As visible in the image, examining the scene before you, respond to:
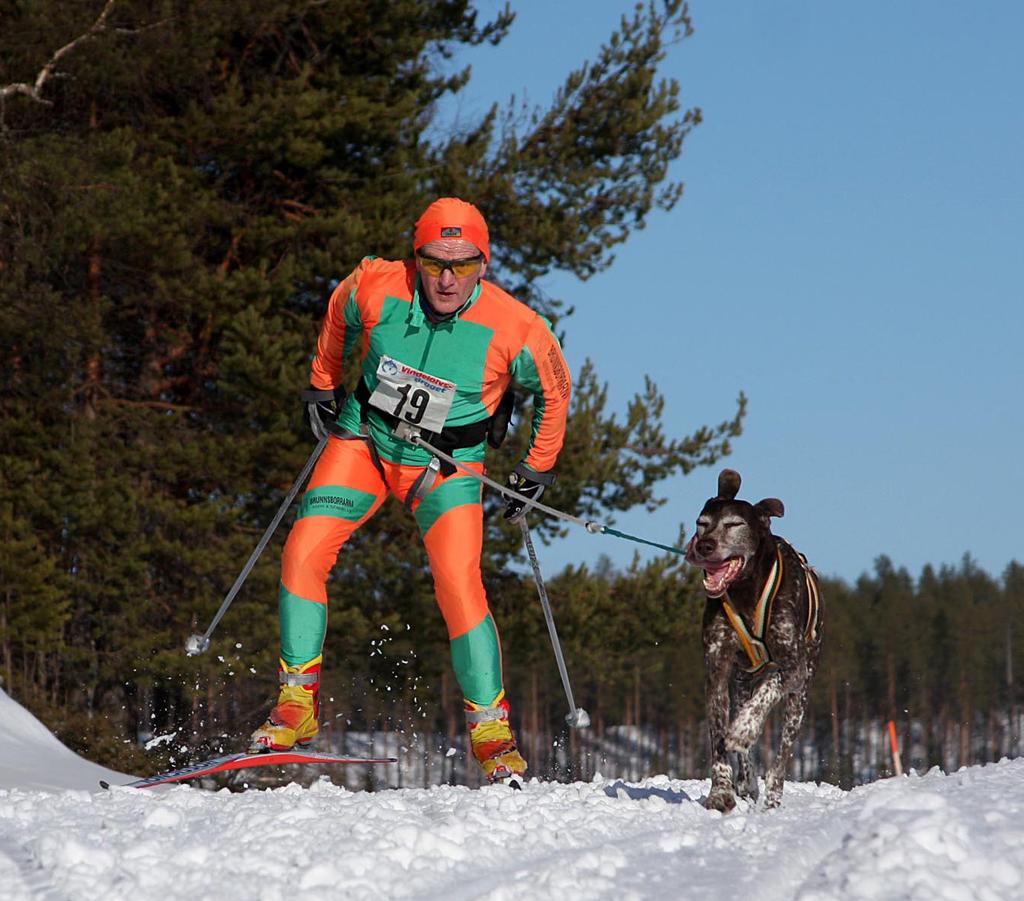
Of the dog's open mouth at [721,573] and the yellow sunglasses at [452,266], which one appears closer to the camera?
the dog's open mouth at [721,573]

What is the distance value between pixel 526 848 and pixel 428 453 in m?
2.82

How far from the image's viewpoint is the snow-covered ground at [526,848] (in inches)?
139

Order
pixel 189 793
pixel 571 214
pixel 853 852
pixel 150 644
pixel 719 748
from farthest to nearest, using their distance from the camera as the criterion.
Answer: pixel 571 214, pixel 150 644, pixel 189 793, pixel 719 748, pixel 853 852

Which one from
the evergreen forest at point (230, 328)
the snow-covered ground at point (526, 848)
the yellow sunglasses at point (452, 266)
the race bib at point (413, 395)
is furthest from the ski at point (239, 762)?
the evergreen forest at point (230, 328)

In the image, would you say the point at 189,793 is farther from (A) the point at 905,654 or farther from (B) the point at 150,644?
(A) the point at 905,654

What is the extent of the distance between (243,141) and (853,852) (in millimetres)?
14862

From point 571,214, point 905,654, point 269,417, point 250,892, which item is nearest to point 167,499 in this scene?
point 269,417

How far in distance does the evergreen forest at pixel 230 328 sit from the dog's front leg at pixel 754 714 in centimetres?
1031

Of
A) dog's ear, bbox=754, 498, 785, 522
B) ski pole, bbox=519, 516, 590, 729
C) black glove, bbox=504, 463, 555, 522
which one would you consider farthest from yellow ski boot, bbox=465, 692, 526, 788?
dog's ear, bbox=754, 498, 785, 522

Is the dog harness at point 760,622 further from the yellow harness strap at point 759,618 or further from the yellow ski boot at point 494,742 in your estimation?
the yellow ski boot at point 494,742

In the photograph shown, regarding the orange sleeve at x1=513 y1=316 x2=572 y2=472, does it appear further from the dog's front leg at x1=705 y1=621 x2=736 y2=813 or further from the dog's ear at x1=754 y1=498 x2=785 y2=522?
the dog's front leg at x1=705 y1=621 x2=736 y2=813

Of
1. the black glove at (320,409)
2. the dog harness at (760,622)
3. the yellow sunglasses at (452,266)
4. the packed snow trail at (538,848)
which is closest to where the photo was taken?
the packed snow trail at (538,848)

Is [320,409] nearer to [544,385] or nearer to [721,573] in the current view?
[544,385]

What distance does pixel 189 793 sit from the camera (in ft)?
19.7
